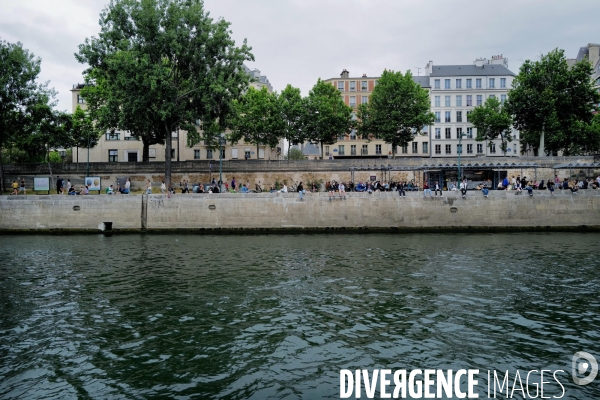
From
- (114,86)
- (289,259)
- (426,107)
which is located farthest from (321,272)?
(426,107)

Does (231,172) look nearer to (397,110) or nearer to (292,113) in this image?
(292,113)

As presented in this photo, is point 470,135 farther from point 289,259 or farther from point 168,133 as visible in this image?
point 289,259

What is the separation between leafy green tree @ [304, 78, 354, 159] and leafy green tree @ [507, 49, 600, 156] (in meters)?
Result: 21.0

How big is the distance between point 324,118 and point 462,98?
34663 mm

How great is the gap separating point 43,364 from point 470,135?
80781 mm

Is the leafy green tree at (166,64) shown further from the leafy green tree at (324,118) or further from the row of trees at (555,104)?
the row of trees at (555,104)

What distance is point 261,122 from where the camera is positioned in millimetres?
59719

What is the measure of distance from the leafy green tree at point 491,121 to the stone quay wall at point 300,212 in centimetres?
3186

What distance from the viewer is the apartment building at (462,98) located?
270 ft

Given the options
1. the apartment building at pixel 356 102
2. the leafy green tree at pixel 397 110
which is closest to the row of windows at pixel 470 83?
the apartment building at pixel 356 102

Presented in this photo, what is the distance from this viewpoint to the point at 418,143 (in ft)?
265

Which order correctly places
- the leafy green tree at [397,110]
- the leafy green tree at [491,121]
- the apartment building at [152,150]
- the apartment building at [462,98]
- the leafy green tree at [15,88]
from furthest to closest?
1. the apartment building at [462,98]
2. the apartment building at [152,150]
3. the leafy green tree at [491,121]
4. the leafy green tree at [397,110]
5. the leafy green tree at [15,88]

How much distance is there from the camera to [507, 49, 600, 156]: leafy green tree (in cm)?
5703

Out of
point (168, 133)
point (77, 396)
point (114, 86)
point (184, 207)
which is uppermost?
point (114, 86)
